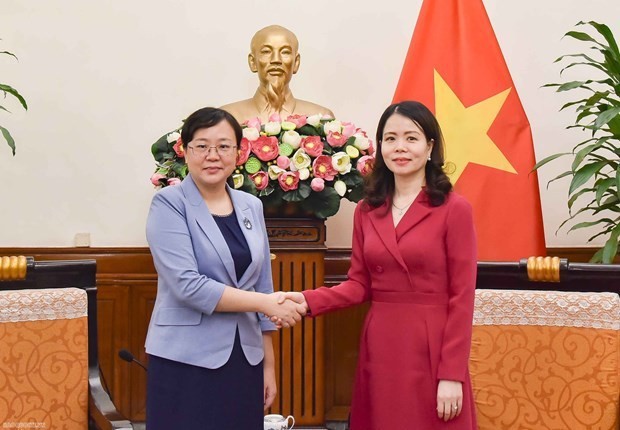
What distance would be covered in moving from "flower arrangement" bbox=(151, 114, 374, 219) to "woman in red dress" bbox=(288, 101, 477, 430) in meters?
0.81

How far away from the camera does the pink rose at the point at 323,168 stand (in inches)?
110

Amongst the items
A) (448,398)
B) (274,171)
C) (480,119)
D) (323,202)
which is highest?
(480,119)

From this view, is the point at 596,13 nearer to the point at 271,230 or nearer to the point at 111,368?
the point at 271,230

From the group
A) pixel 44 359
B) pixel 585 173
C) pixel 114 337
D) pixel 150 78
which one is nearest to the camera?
pixel 44 359

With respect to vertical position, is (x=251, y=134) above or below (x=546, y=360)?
above

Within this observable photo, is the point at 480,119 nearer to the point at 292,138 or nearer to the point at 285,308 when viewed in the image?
the point at 292,138

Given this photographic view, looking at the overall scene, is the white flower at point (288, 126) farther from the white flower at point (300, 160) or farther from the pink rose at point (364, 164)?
the pink rose at point (364, 164)

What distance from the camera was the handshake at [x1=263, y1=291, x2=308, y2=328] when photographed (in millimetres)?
2011

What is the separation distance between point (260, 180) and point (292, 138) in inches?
7.8

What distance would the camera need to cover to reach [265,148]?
278cm

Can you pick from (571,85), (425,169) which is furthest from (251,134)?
(571,85)

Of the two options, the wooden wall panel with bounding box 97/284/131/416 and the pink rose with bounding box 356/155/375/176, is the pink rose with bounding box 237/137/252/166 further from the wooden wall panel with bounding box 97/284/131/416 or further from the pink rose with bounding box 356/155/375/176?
the wooden wall panel with bounding box 97/284/131/416

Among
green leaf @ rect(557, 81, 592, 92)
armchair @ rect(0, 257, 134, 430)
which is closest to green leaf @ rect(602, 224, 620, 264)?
green leaf @ rect(557, 81, 592, 92)

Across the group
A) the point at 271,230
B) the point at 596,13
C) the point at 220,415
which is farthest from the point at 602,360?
the point at 596,13
